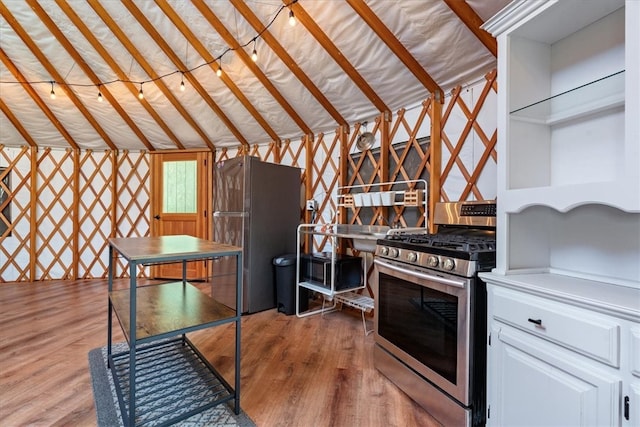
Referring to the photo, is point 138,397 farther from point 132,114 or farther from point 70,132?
point 70,132

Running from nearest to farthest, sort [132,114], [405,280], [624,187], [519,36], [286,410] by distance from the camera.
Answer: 1. [624,187]
2. [519,36]
3. [286,410]
4. [405,280]
5. [132,114]

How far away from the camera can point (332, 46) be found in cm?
268

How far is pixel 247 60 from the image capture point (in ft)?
10.4

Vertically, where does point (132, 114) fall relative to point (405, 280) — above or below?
above

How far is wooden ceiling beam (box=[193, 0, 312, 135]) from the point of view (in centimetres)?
280

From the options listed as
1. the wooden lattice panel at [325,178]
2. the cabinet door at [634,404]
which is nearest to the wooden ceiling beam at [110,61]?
the wooden lattice panel at [325,178]

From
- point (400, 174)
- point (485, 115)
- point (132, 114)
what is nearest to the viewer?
point (485, 115)

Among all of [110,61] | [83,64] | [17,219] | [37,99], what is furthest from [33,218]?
[110,61]

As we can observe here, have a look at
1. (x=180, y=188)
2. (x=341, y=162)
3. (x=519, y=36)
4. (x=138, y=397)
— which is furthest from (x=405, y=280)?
(x=180, y=188)

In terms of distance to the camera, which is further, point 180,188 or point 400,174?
point 180,188

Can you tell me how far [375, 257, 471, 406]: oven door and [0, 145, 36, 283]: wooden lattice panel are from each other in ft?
17.1

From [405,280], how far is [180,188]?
4.10 m

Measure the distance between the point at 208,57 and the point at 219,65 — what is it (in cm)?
12

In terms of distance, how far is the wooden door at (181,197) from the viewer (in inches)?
188
